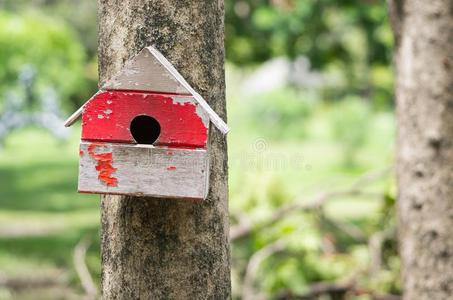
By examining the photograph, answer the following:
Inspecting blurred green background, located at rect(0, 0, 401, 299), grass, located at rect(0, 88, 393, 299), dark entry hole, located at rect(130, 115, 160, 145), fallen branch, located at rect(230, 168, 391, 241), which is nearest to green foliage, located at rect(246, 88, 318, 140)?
blurred green background, located at rect(0, 0, 401, 299)

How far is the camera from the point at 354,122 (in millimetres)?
17203

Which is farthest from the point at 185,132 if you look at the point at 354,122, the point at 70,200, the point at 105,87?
the point at 354,122

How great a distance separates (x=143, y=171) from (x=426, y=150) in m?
2.75

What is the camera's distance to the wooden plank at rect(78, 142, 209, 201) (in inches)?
88.7

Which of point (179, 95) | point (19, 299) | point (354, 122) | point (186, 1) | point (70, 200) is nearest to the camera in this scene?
point (179, 95)

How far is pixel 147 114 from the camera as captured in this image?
7.44ft

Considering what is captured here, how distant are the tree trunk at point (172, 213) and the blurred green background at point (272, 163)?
3650mm

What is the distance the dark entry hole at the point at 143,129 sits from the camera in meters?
2.40

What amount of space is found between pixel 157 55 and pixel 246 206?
16.1 feet

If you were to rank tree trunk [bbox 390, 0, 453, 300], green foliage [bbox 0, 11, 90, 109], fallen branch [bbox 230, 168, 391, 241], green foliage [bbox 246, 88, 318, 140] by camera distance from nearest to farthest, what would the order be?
tree trunk [bbox 390, 0, 453, 300]
fallen branch [bbox 230, 168, 391, 241]
green foliage [bbox 0, 11, 90, 109]
green foliage [bbox 246, 88, 318, 140]

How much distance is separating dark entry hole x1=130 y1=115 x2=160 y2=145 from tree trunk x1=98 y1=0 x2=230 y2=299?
0.17 m

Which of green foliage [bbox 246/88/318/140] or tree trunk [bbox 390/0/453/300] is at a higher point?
green foliage [bbox 246/88/318/140]

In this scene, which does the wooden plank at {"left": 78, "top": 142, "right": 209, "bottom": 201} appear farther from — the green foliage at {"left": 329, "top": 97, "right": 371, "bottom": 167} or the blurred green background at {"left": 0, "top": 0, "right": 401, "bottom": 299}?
the green foliage at {"left": 329, "top": 97, "right": 371, "bottom": 167}

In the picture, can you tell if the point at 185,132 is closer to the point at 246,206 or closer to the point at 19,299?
the point at 246,206
